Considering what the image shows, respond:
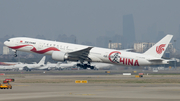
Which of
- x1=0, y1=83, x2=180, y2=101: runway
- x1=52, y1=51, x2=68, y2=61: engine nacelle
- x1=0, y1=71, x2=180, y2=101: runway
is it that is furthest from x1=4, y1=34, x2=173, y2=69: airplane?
x1=0, y1=83, x2=180, y2=101: runway

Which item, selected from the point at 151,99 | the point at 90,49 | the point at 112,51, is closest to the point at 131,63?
the point at 112,51

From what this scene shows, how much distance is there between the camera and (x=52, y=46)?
62000mm

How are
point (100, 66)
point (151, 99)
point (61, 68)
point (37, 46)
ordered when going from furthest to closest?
point (61, 68)
point (100, 66)
point (37, 46)
point (151, 99)

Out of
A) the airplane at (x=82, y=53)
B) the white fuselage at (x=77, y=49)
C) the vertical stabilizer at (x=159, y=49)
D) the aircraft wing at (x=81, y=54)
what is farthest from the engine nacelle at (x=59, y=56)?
the vertical stabilizer at (x=159, y=49)

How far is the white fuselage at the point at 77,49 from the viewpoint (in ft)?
203

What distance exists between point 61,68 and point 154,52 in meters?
89.8

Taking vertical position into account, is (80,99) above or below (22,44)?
below

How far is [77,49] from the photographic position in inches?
2473

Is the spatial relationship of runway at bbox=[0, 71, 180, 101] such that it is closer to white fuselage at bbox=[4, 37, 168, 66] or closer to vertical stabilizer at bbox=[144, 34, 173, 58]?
white fuselage at bbox=[4, 37, 168, 66]

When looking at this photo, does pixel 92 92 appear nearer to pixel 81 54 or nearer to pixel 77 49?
pixel 81 54

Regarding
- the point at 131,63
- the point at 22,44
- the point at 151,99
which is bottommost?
the point at 151,99

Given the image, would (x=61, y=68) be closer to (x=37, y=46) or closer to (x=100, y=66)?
(x=100, y=66)

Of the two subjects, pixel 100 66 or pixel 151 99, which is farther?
pixel 100 66

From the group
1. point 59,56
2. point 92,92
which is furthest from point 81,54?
point 92,92
